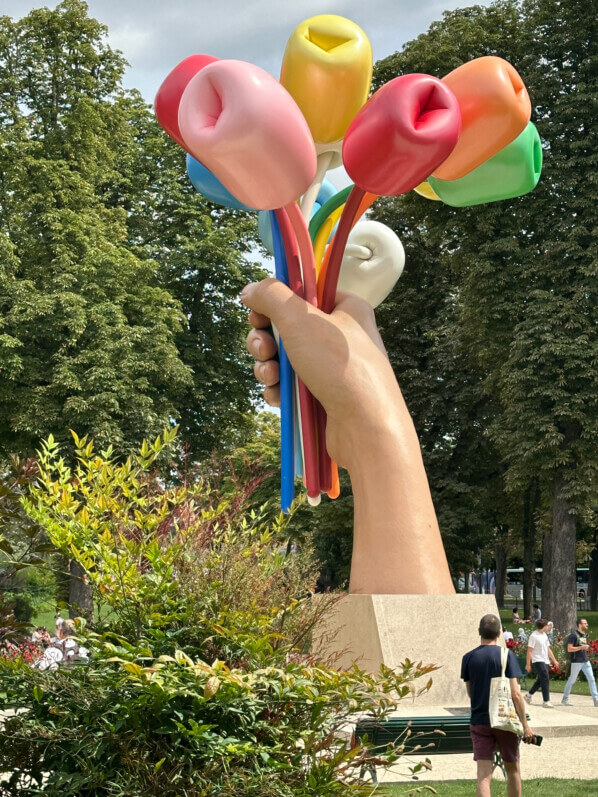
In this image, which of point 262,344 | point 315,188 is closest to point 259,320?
point 262,344

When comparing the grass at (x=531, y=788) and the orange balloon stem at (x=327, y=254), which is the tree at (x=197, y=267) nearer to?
the orange balloon stem at (x=327, y=254)

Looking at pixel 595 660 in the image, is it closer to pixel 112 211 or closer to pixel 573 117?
pixel 573 117

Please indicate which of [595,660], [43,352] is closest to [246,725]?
[595,660]

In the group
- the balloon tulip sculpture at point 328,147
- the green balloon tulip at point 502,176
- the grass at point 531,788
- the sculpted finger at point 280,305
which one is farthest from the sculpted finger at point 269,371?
the grass at point 531,788

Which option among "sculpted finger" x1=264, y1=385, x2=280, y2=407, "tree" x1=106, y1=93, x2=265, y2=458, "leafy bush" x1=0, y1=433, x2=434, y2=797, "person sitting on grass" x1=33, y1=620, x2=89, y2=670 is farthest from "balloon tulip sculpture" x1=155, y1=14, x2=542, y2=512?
"tree" x1=106, y1=93, x2=265, y2=458

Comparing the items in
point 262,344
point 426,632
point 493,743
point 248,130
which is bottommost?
point 493,743

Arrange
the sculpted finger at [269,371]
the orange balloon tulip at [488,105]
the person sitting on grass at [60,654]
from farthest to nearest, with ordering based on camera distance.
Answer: the sculpted finger at [269,371] < the orange balloon tulip at [488,105] < the person sitting on grass at [60,654]

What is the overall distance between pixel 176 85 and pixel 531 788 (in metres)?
7.79

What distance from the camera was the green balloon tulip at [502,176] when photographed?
10227 millimetres

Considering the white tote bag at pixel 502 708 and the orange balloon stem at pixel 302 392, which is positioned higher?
the orange balloon stem at pixel 302 392

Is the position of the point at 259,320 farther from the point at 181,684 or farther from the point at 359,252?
the point at 181,684

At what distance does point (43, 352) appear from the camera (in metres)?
19.2

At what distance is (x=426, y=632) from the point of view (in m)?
8.25

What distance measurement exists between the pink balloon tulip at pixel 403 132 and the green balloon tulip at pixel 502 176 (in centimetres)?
167
